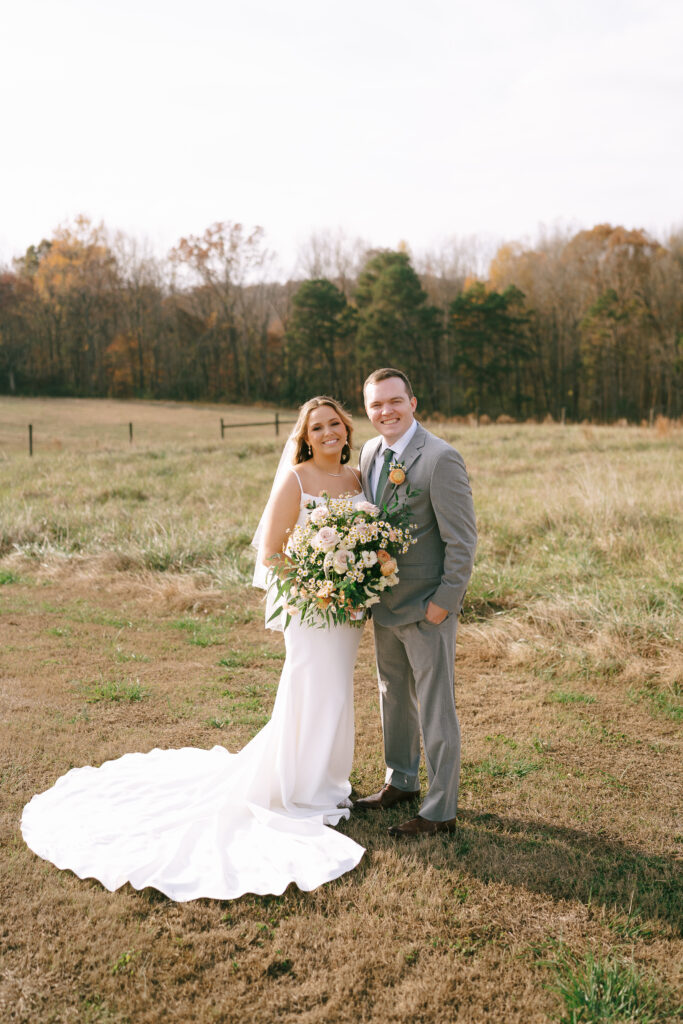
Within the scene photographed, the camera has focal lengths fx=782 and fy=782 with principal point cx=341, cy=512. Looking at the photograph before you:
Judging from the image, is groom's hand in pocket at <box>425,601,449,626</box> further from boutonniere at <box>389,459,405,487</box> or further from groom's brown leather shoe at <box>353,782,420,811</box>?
groom's brown leather shoe at <box>353,782,420,811</box>

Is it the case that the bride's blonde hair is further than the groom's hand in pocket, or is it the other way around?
the bride's blonde hair

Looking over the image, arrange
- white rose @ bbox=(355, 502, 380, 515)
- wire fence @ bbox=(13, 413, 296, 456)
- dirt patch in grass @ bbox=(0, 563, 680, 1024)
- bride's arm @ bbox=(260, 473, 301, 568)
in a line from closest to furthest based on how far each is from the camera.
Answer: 1. dirt patch in grass @ bbox=(0, 563, 680, 1024)
2. white rose @ bbox=(355, 502, 380, 515)
3. bride's arm @ bbox=(260, 473, 301, 568)
4. wire fence @ bbox=(13, 413, 296, 456)

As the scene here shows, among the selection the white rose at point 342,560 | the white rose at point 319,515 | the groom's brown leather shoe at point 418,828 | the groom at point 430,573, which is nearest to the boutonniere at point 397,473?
the groom at point 430,573

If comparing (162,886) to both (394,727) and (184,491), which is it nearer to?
(394,727)

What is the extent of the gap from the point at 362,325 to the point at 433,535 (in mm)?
48449

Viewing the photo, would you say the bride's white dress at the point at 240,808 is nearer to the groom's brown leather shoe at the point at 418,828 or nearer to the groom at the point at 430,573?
the groom's brown leather shoe at the point at 418,828

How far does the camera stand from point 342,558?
3652mm

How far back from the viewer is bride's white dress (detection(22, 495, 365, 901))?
3.56 m

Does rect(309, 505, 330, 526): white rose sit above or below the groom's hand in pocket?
above

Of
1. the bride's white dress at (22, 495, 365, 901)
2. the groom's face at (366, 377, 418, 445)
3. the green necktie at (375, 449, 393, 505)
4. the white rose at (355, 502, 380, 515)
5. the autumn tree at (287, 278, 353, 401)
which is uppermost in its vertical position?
the autumn tree at (287, 278, 353, 401)

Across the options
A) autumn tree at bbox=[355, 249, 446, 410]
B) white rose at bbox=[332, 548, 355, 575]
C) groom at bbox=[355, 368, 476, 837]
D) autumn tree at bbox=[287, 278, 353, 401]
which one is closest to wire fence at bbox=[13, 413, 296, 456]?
autumn tree at bbox=[355, 249, 446, 410]

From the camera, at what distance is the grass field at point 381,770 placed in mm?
2854

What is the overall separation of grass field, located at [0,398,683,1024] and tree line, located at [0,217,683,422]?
132 ft

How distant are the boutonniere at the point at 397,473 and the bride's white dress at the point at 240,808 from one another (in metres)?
0.52
